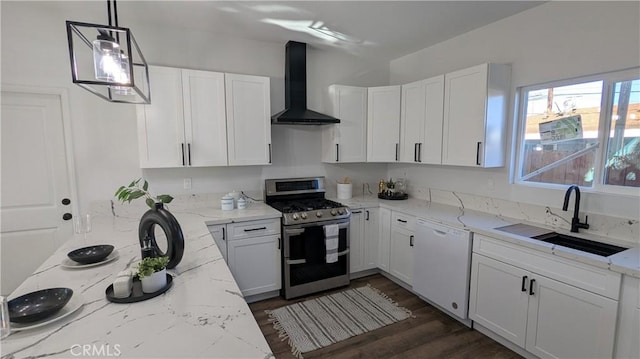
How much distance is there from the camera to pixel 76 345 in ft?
3.15

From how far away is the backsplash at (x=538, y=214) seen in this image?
209 centimetres

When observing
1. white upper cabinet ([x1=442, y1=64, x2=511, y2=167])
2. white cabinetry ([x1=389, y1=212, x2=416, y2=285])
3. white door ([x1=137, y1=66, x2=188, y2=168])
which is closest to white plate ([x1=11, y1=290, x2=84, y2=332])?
white door ([x1=137, y1=66, x2=188, y2=168])

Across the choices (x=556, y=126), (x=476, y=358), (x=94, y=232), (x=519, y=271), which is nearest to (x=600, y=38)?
(x=556, y=126)

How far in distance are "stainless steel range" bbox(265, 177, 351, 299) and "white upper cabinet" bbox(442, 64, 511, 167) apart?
1397mm

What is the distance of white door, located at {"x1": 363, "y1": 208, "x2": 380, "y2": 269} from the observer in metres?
3.49

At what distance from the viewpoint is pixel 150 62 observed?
2.95 m

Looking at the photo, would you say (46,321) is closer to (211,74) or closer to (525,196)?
(211,74)

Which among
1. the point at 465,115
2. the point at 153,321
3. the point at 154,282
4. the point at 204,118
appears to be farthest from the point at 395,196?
the point at 153,321

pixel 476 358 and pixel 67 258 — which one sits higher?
pixel 67 258

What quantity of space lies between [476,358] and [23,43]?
457cm

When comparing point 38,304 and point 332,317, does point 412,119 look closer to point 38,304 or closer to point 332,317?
point 332,317

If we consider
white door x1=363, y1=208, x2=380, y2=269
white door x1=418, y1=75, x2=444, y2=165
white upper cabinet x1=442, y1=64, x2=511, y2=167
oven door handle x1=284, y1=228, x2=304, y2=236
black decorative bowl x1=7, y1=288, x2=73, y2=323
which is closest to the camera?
black decorative bowl x1=7, y1=288, x2=73, y2=323

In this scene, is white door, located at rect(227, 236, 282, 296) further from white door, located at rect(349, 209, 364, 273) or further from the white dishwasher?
the white dishwasher

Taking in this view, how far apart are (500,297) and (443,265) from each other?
0.52 meters
